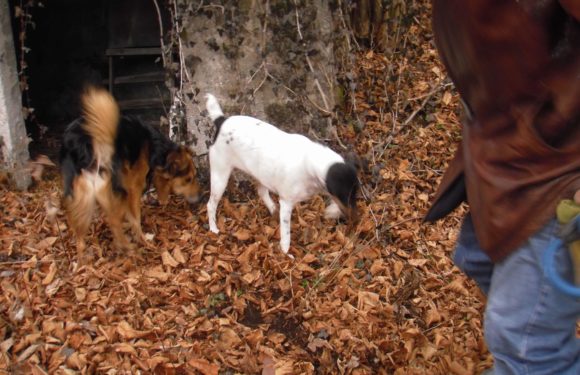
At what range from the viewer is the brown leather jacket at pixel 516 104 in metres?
1.50

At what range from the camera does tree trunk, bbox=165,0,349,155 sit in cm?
457

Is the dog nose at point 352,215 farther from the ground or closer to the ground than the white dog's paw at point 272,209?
farther from the ground

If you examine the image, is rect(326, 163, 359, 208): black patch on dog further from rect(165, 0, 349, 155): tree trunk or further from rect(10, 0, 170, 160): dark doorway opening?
rect(10, 0, 170, 160): dark doorway opening

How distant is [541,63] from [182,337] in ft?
8.43

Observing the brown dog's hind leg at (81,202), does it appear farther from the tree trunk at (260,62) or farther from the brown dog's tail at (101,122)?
the tree trunk at (260,62)

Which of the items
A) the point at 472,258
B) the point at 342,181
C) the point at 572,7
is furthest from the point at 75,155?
the point at 572,7

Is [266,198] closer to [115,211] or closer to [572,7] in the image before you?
[115,211]

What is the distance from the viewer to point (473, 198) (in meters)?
1.84

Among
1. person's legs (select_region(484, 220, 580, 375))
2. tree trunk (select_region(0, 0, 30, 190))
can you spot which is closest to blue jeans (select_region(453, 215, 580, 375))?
person's legs (select_region(484, 220, 580, 375))

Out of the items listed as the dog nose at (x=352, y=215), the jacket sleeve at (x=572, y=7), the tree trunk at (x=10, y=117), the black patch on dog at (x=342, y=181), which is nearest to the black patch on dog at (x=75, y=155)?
the tree trunk at (x=10, y=117)

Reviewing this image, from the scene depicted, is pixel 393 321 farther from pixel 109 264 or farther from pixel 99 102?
pixel 99 102

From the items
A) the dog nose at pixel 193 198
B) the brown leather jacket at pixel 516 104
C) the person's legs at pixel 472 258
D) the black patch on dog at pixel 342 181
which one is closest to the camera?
the brown leather jacket at pixel 516 104

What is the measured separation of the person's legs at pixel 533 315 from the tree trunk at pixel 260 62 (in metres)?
3.32

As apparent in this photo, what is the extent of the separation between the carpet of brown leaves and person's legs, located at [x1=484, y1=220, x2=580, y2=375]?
51.6 inches
